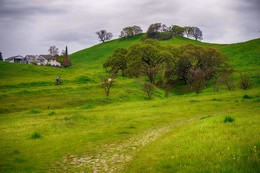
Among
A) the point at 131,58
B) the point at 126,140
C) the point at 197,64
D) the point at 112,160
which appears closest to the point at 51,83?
the point at 131,58

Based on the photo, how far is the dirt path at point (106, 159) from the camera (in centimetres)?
1273

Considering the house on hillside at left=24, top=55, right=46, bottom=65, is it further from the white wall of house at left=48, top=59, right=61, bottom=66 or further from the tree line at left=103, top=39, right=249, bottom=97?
the tree line at left=103, top=39, right=249, bottom=97

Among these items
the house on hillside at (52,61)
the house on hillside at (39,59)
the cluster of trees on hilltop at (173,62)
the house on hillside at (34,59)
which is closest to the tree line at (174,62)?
the cluster of trees on hilltop at (173,62)

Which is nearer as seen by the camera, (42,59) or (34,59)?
(42,59)

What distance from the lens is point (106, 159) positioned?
47.1ft

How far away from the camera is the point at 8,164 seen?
13523 millimetres

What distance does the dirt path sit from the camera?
12734 mm

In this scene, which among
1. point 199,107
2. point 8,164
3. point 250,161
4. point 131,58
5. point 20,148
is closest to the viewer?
point 250,161

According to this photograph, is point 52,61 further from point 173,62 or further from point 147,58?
point 173,62

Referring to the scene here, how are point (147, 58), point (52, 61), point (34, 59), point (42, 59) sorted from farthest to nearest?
point (34, 59), point (42, 59), point (52, 61), point (147, 58)

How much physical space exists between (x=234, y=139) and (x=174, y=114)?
1903 centimetres

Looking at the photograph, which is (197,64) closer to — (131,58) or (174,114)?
(131,58)

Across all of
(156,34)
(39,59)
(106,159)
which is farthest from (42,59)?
(106,159)

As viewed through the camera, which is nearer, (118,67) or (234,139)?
(234,139)
